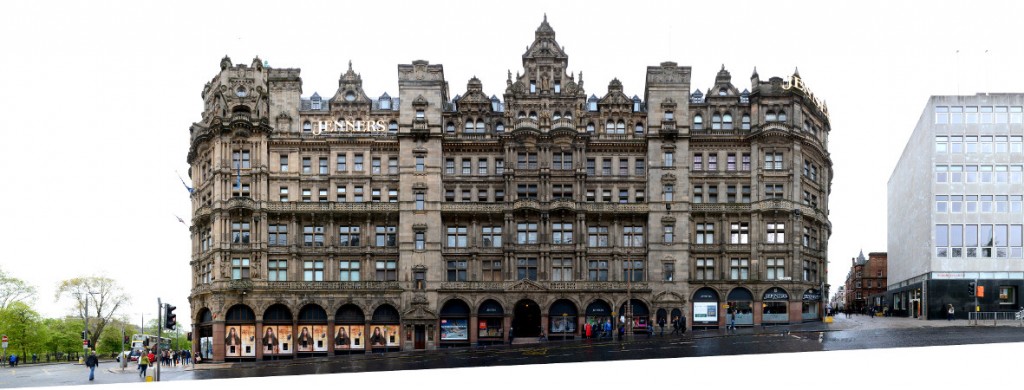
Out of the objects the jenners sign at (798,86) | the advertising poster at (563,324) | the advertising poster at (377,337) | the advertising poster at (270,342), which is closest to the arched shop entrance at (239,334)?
the advertising poster at (270,342)

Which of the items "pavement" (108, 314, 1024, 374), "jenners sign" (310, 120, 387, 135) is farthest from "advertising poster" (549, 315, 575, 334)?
"jenners sign" (310, 120, 387, 135)

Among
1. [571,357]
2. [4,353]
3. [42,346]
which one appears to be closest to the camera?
[571,357]

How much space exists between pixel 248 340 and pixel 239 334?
3.27 feet

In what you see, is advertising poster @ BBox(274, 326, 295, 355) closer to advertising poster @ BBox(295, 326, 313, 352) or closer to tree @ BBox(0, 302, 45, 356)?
advertising poster @ BBox(295, 326, 313, 352)

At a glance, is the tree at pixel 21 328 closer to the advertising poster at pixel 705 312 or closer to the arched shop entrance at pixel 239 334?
the arched shop entrance at pixel 239 334

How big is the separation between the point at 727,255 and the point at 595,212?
42.7 feet

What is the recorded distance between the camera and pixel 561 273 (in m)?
89.7

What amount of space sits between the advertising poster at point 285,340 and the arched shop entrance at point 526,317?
20867 millimetres

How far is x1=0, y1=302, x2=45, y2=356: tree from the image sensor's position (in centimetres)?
8256

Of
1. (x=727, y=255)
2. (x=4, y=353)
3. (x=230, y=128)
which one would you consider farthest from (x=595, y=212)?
(x=4, y=353)

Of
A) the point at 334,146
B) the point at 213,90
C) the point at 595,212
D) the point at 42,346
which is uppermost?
the point at 213,90

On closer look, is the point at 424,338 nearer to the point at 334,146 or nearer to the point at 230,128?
the point at 334,146

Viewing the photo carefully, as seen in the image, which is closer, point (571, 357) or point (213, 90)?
point (571, 357)

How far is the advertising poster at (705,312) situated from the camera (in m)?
88.4
